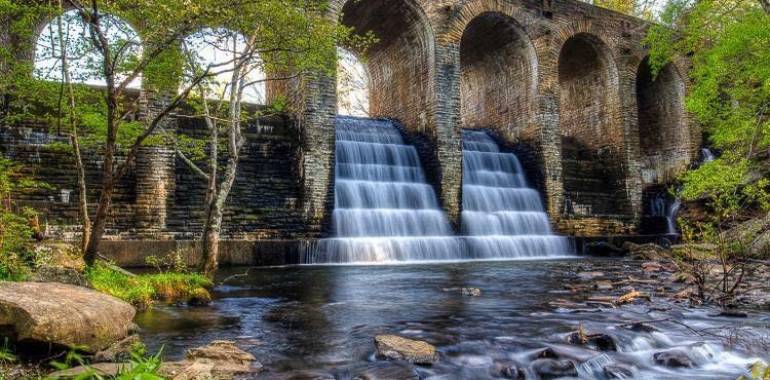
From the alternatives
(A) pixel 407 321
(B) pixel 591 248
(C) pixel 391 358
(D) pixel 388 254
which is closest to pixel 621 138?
(B) pixel 591 248

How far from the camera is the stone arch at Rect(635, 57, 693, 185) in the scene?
19703 millimetres

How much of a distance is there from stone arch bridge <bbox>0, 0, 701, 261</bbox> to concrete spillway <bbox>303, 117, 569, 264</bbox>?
0.57 m

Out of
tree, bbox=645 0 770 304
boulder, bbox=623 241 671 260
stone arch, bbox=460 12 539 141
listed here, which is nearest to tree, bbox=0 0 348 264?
tree, bbox=645 0 770 304

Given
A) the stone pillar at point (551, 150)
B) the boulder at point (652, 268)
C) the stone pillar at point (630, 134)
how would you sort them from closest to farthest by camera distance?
the boulder at point (652, 268) → the stone pillar at point (551, 150) → the stone pillar at point (630, 134)

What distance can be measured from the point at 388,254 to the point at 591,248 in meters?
6.84

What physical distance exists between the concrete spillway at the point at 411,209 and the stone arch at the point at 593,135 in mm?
2426

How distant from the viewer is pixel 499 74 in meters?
18.2

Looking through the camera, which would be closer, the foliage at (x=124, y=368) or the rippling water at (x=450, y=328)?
the foliage at (x=124, y=368)

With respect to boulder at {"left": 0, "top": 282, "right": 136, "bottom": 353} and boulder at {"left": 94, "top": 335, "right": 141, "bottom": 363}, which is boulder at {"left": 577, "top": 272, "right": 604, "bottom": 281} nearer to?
boulder at {"left": 94, "top": 335, "right": 141, "bottom": 363}

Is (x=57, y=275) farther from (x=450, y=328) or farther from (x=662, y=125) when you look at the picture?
(x=662, y=125)

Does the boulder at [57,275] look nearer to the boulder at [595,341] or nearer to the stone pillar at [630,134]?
the boulder at [595,341]

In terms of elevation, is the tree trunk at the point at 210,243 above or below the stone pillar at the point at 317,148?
below

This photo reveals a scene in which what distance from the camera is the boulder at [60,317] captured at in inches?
105

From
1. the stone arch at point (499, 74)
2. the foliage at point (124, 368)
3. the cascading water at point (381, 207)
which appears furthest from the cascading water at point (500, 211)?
the foliage at point (124, 368)
